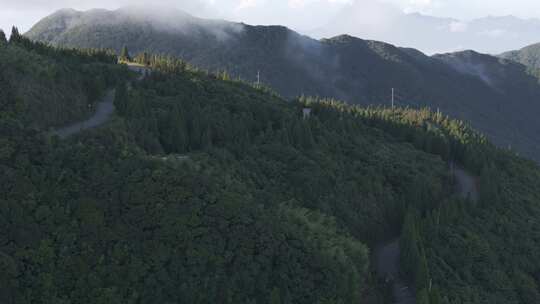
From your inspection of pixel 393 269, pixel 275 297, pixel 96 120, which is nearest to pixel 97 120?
pixel 96 120

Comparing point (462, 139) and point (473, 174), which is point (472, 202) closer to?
point (473, 174)

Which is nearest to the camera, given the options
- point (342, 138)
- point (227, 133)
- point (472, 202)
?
point (227, 133)

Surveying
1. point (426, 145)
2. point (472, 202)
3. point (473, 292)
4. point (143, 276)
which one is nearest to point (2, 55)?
point (143, 276)

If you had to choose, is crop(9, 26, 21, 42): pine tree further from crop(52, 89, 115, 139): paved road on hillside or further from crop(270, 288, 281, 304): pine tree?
crop(270, 288, 281, 304): pine tree

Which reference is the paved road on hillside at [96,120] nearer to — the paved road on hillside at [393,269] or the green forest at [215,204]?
the green forest at [215,204]

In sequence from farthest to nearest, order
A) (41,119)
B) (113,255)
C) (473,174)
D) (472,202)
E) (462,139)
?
(462,139) → (473,174) → (472,202) → (41,119) → (113,255)

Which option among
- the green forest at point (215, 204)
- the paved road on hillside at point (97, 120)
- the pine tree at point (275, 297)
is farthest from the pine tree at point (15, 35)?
the pine tree at point (275, 297)
